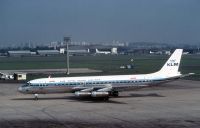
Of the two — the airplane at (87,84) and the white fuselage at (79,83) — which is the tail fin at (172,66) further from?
the white fuselage at (79,83)

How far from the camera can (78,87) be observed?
206 feet

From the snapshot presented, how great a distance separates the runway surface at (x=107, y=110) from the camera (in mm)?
41094

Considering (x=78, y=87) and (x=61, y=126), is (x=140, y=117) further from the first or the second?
(x=78, y=87)

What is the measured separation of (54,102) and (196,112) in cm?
2108

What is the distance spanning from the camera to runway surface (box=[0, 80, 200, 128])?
41.1 meters

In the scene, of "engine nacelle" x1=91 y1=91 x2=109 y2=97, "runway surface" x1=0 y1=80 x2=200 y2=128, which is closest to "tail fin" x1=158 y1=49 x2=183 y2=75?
"runway surface" x1=0 y1=80 x2=200 y2=128

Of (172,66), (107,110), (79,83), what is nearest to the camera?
(107,110)

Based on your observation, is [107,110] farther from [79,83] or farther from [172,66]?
[172,66]

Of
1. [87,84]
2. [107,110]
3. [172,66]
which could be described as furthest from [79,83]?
[172,66]

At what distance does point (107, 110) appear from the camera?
50406mm

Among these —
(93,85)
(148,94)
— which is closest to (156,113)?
(93,85)

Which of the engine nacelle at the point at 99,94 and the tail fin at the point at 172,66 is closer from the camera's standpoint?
the engine nacelle at the point at 99,94

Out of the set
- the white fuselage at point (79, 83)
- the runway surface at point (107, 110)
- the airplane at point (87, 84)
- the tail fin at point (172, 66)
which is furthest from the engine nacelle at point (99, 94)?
the tail fin at point (172, 66)

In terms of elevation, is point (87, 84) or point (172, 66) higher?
point (172, 66)
